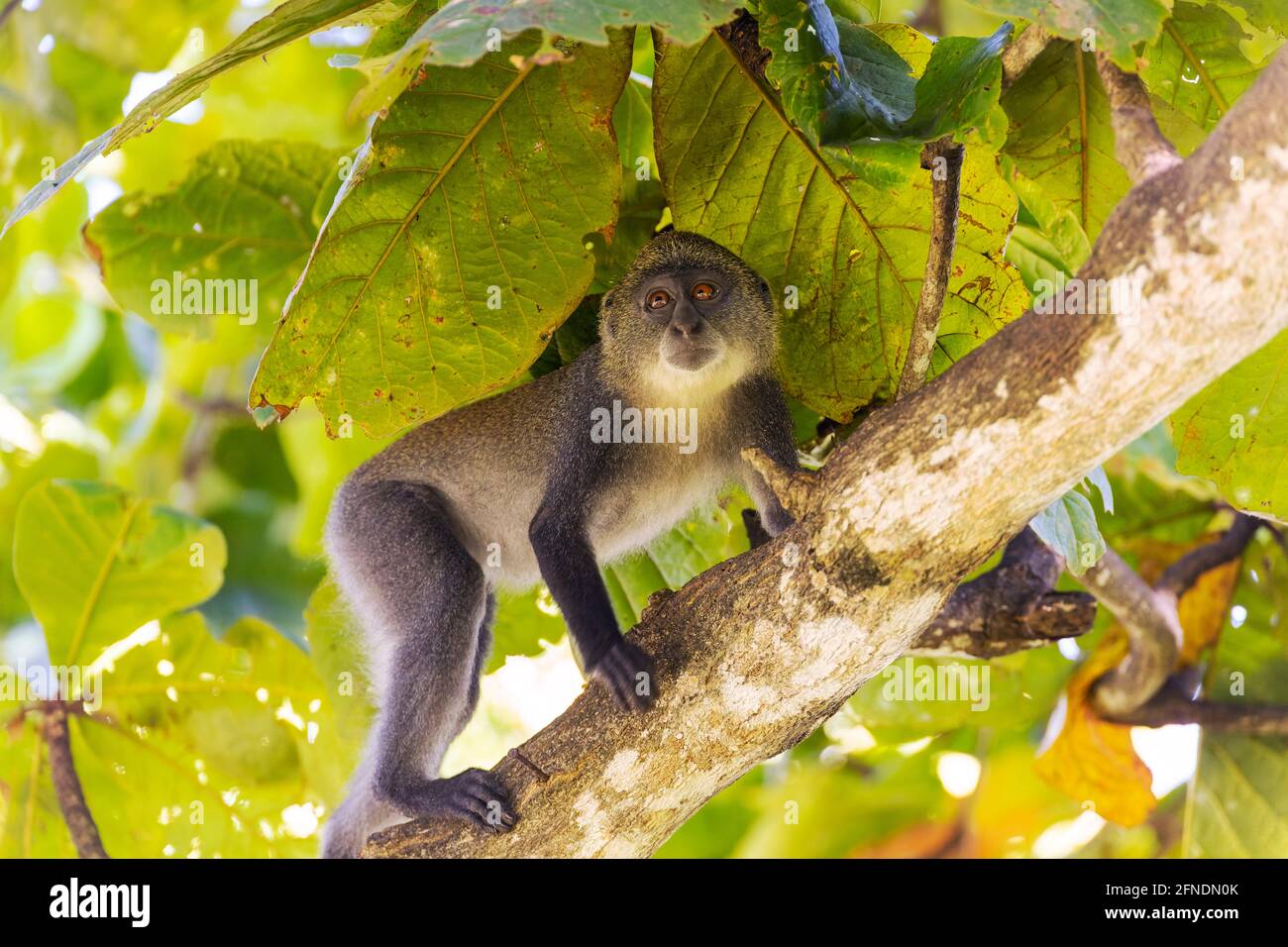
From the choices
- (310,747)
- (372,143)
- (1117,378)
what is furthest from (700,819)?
(1117,378)

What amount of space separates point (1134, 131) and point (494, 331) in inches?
101

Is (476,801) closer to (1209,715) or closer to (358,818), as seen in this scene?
(358,818)

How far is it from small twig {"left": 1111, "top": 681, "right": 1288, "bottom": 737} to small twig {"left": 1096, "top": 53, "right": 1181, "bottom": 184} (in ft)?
14.9

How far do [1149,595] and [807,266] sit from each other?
2.70 m

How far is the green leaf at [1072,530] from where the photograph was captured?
14.0 ft

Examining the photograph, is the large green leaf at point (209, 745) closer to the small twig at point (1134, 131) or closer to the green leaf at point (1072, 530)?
the green leaf at point (1072, 530)

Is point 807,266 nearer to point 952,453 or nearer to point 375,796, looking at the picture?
point 952,453

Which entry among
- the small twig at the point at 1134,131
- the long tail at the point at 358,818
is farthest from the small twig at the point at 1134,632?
the long tail at the point at 358,818

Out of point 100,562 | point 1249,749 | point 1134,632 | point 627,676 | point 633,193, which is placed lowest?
point 627,676

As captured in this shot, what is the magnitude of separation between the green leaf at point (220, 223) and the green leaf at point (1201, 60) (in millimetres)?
4058

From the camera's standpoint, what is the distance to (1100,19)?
3418mm

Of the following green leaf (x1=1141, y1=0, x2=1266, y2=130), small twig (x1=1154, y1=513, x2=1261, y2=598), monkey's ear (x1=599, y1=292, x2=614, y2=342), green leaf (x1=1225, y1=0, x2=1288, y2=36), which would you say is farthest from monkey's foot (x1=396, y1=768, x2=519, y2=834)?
small twig (x1=1154, y1=513, x2=1261, y2=598)

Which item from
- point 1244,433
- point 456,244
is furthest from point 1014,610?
point 456,244
